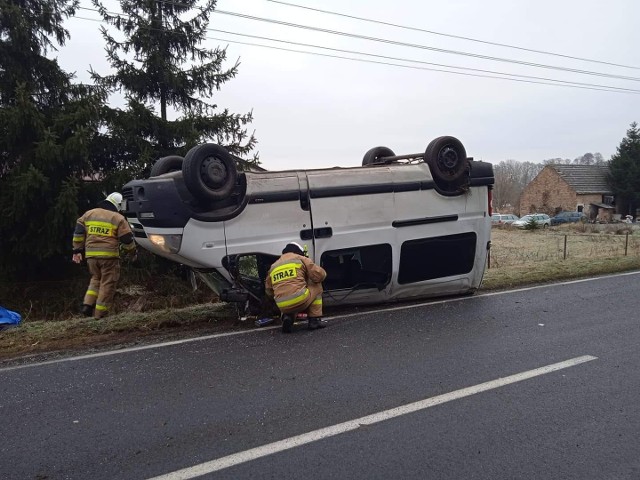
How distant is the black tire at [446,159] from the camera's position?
21.5 feet

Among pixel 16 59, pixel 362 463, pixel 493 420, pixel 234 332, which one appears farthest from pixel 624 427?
pixel 16 59

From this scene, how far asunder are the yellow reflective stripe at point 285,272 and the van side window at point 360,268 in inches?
31.4

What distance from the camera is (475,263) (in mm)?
7023

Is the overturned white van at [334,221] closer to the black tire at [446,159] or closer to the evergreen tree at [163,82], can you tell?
the black tire at [446,159]

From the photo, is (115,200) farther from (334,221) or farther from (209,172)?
(334,221)

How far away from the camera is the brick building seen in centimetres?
4947

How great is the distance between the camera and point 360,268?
250 inches

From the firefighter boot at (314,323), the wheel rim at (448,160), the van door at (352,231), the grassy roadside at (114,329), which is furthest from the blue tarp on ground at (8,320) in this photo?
the wheel rim at (448,160)

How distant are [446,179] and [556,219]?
43267mm

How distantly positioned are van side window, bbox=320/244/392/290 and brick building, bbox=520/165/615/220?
49363 millimetres

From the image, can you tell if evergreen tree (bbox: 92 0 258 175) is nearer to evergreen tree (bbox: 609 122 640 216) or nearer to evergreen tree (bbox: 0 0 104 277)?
evergreen tree (bbox: 0 0 104 277)

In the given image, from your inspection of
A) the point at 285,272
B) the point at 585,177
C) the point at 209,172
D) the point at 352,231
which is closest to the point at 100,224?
the point at 209,172

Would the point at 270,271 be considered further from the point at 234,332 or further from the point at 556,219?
the point at 556,219

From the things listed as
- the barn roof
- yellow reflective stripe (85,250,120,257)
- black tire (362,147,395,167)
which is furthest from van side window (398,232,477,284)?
the barn roof
